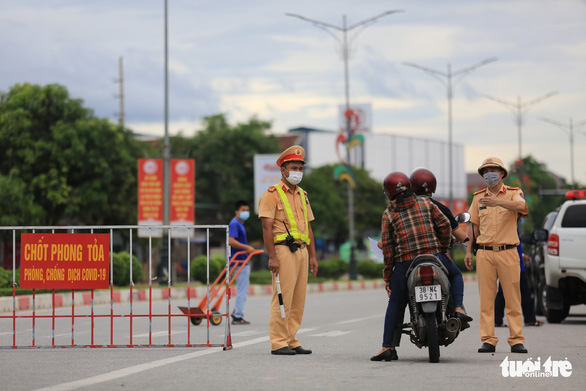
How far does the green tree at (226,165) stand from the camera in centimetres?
7075

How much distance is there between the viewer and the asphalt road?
7.93 metres

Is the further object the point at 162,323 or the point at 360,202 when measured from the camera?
the point at 360,202

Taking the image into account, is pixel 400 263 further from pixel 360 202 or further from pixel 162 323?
pixel 360 202

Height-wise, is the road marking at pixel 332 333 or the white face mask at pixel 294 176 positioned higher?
the white face mask at pixel 294 176

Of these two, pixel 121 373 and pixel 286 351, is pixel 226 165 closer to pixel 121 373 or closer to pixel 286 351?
pixel 286 351


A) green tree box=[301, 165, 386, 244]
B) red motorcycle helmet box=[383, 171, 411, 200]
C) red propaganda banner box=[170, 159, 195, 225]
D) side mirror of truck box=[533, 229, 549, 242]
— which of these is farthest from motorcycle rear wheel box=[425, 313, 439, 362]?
green tree box=[301, 165, 386, 244]

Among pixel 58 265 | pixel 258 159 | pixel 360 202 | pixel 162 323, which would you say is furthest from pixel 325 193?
pixel 58 265

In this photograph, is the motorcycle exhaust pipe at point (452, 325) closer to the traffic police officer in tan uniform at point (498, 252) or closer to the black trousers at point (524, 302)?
the traffic police officer in tan uniform at point (498, 252)

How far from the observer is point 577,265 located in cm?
1514

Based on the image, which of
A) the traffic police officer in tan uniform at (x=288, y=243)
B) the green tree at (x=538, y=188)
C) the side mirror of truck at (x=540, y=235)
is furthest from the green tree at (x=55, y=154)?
the green tree at (x=538, y=188)

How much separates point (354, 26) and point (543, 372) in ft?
123

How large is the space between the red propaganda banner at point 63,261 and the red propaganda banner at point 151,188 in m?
21.3

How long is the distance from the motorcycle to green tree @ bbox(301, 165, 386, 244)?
6362cm

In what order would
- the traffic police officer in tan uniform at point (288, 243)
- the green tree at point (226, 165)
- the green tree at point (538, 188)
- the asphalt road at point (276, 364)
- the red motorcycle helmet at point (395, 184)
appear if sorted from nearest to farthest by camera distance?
the asphalt road at point (276, 364)
the red motorcycle helmet at point (395, 184)
the traffic police officer in tan uniform at point (288, 243)
the green tree at point (226, 165)
the green tree at point (538, 188)
